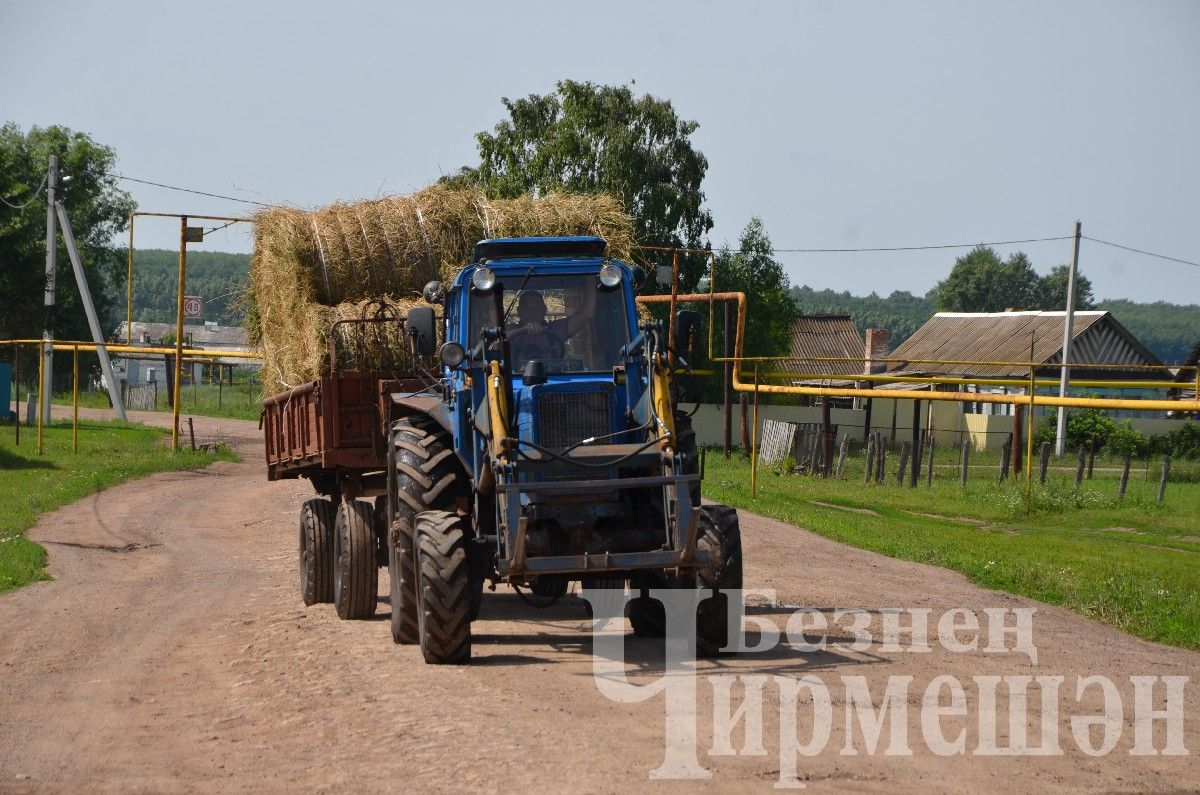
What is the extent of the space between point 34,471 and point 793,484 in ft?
51.4

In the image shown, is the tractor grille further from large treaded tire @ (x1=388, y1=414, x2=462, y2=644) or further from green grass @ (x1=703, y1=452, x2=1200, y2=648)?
green grass @ (x1=703, y1=452, x2=1200, y2=648)

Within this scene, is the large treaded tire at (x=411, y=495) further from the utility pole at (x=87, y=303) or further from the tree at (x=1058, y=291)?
the tree at (x=1058, y=291)

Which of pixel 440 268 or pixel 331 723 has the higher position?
pixel 440 268

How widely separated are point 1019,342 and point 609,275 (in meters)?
55.9

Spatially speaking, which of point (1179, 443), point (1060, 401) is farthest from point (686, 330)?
point (1179, 443)

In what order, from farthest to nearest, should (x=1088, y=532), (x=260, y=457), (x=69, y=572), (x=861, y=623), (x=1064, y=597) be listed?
(x=260, y=457) < (x=1088, y=532) < (x=69, y=572) < (x=1064, y=597) < (x=861, y=623)

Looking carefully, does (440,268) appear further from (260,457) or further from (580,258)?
(260,457)

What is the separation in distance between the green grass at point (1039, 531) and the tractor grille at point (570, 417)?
17.5ft

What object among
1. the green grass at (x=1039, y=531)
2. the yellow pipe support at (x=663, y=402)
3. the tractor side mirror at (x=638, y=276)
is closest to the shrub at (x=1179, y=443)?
the green grass at (x=1039, y=531)

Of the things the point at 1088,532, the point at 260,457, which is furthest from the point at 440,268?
the point at 260,457

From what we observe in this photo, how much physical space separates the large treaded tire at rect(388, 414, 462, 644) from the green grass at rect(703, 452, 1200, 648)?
621cm

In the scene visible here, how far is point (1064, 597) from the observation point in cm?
1448

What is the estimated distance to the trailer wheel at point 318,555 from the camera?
13680mm

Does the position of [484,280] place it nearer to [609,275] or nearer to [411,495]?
[609,275]
